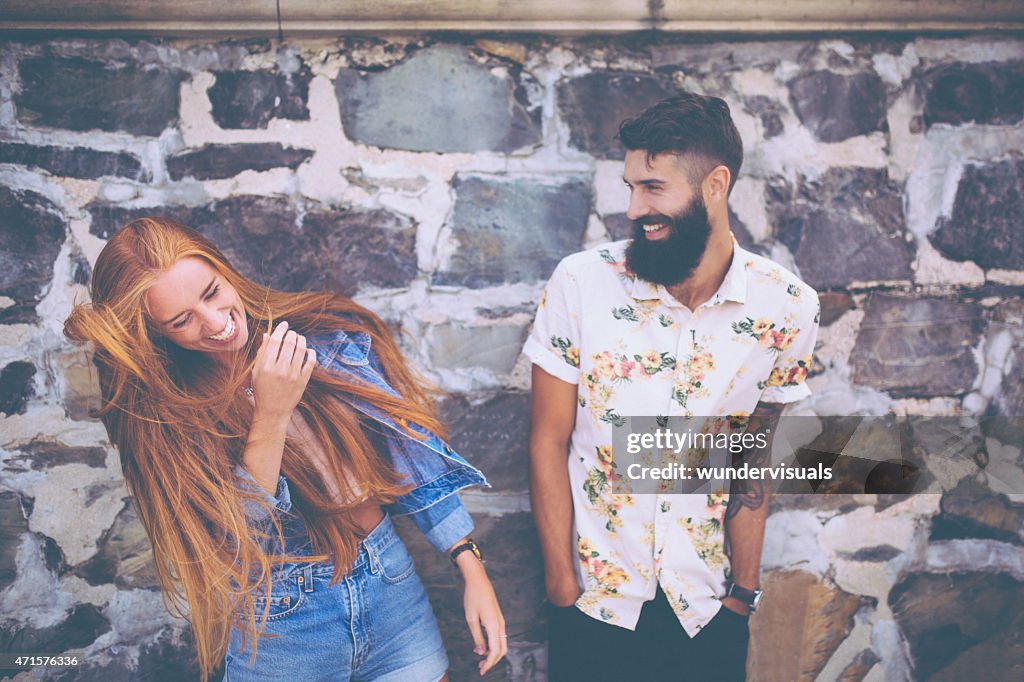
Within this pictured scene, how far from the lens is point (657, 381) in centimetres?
183

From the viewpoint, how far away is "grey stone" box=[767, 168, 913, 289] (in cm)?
219

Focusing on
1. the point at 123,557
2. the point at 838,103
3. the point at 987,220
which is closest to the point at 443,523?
the point at 123,557

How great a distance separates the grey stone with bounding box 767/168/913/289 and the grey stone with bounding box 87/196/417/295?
122 cm

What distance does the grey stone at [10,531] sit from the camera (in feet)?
6.75

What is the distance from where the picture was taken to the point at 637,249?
1842 mm

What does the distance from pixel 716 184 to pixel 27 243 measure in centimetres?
199

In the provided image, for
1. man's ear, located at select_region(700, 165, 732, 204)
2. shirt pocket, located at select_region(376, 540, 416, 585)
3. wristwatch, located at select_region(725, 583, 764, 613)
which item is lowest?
wristwatch, located at select_region(725, 583, 764, 613)

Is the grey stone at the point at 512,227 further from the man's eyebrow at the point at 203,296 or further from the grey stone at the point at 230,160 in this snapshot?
the man's eyebrow at the point at 203,296

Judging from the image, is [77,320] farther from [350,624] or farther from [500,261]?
[500,261]

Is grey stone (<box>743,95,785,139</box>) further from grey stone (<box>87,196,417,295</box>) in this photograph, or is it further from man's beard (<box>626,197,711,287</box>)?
grey stone (<box>87,196,417,295</box>)

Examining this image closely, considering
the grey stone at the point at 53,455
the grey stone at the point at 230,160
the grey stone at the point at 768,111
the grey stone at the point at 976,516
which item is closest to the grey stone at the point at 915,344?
the grey stone at the point at 976,516

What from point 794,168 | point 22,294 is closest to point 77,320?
point 22,294

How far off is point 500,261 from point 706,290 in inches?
25.0

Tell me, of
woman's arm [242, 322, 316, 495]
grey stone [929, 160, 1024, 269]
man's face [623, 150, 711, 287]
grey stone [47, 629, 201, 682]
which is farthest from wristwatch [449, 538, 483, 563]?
grey stone [929, 160, 1024, 269]
